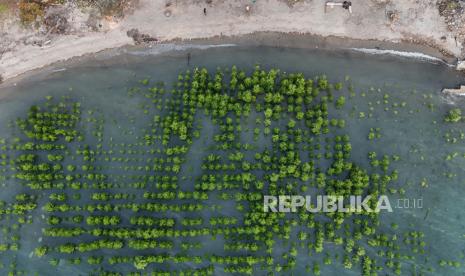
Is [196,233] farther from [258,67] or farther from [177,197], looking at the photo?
[258,67]

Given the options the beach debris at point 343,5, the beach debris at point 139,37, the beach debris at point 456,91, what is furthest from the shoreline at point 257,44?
the beach debris at point 343,5

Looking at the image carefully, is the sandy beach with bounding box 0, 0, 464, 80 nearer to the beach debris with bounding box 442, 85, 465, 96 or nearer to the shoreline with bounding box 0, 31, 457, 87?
the shoreline with bounding box 0, 31, 457, 87

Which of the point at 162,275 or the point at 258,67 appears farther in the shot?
the point at 258,67

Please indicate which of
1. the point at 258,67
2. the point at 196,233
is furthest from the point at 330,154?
the point at 196,233

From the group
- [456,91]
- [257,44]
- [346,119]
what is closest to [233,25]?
[257,44]

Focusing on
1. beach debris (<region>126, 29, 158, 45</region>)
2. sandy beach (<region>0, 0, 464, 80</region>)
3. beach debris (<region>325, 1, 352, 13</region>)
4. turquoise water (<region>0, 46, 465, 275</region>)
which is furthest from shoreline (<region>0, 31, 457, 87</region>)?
beach debris (<region>325, 1, 352, 13</region>)
